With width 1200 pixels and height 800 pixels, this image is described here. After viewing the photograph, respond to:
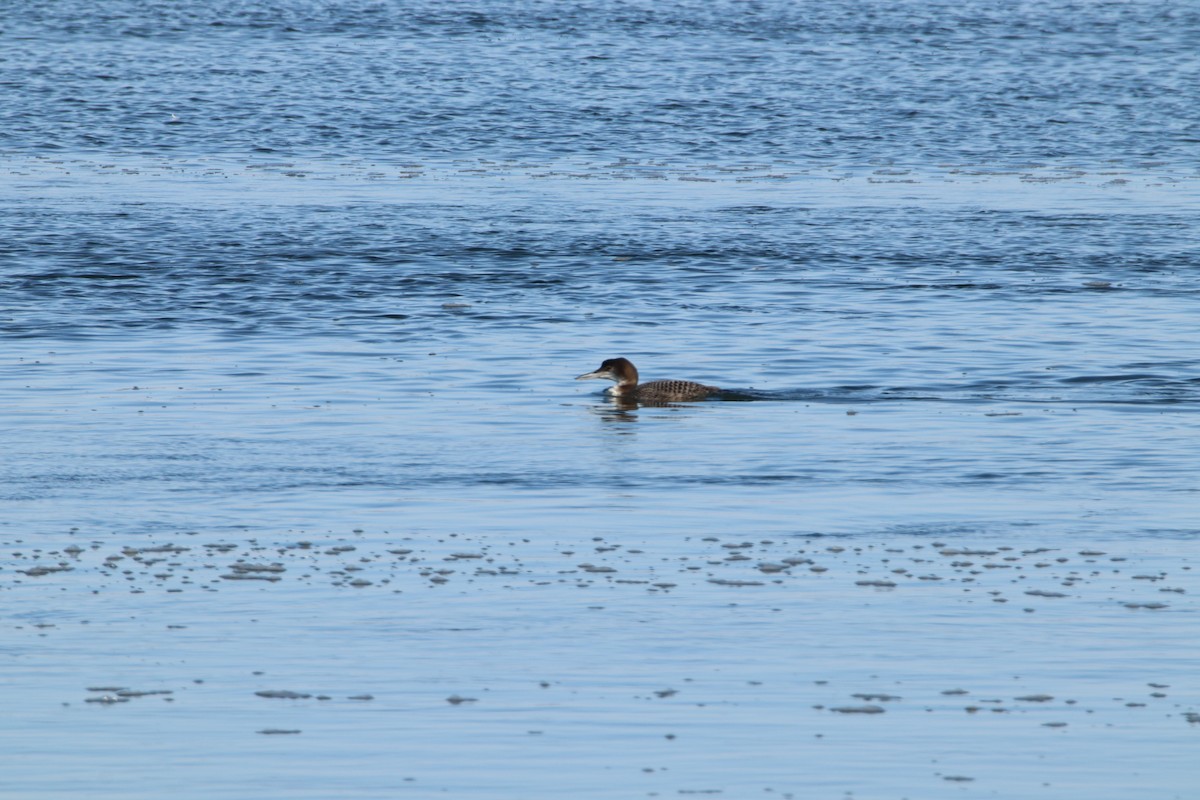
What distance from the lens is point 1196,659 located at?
1071 cm

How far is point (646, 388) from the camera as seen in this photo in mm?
19375

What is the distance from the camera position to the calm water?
9.60m

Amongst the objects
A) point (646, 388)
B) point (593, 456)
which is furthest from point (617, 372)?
point (593, 456)

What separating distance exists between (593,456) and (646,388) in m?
2.97

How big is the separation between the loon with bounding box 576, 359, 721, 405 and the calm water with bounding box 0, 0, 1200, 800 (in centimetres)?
37

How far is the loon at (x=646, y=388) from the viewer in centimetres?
1931

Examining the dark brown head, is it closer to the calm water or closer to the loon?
the loon

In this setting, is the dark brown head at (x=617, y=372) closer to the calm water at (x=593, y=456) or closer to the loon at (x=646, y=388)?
the loon at (x=646, y=388)

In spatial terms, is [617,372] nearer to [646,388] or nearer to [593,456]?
[646,388]

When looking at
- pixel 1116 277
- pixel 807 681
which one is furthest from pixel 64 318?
pixel 807 681

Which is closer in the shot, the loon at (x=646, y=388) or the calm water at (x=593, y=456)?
the calm water at (x=593, y=456)

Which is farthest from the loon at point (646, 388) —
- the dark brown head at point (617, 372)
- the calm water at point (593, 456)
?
the calm water at point (593, 456)

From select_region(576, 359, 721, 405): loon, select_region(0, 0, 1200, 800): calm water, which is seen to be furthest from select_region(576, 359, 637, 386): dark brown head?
select_region(0, 0, 1200, 800): calm water

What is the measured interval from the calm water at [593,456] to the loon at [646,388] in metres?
0.37
